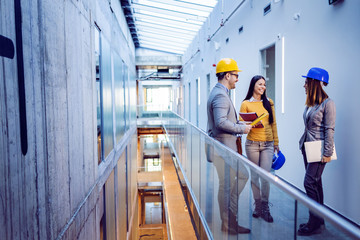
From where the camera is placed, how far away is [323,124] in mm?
2963

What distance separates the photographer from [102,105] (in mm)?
4902

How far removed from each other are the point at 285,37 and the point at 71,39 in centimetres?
338

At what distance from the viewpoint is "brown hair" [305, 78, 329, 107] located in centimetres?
296

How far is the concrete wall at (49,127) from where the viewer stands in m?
1.58

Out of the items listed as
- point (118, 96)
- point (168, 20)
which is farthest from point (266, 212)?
point (168, 20)

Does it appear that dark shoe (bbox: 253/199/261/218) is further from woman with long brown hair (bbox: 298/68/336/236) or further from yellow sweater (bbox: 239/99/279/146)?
yellow sweater (bbox: 239/99/279/146)

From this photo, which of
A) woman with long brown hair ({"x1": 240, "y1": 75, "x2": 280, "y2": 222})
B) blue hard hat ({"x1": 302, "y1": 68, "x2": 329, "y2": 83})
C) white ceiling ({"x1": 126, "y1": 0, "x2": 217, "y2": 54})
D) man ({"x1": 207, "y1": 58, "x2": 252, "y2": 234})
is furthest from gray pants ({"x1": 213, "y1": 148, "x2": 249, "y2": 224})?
white ceiling ({"x1": 126, "y1": 0, "x2": 217, "y2": 54})

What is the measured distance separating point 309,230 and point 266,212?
60 centimetres

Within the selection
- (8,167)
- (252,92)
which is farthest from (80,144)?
(252,92)

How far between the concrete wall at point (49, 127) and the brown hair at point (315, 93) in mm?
2437

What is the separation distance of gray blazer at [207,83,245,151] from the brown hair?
774 mm

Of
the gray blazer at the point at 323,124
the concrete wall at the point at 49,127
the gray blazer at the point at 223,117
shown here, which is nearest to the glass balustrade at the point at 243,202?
the gray blazer at the point at 223,117

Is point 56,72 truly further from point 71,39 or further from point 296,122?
point 296,122

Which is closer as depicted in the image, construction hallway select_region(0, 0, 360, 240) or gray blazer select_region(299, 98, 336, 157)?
construction hallway select_region(0, 0, 360, 240)
